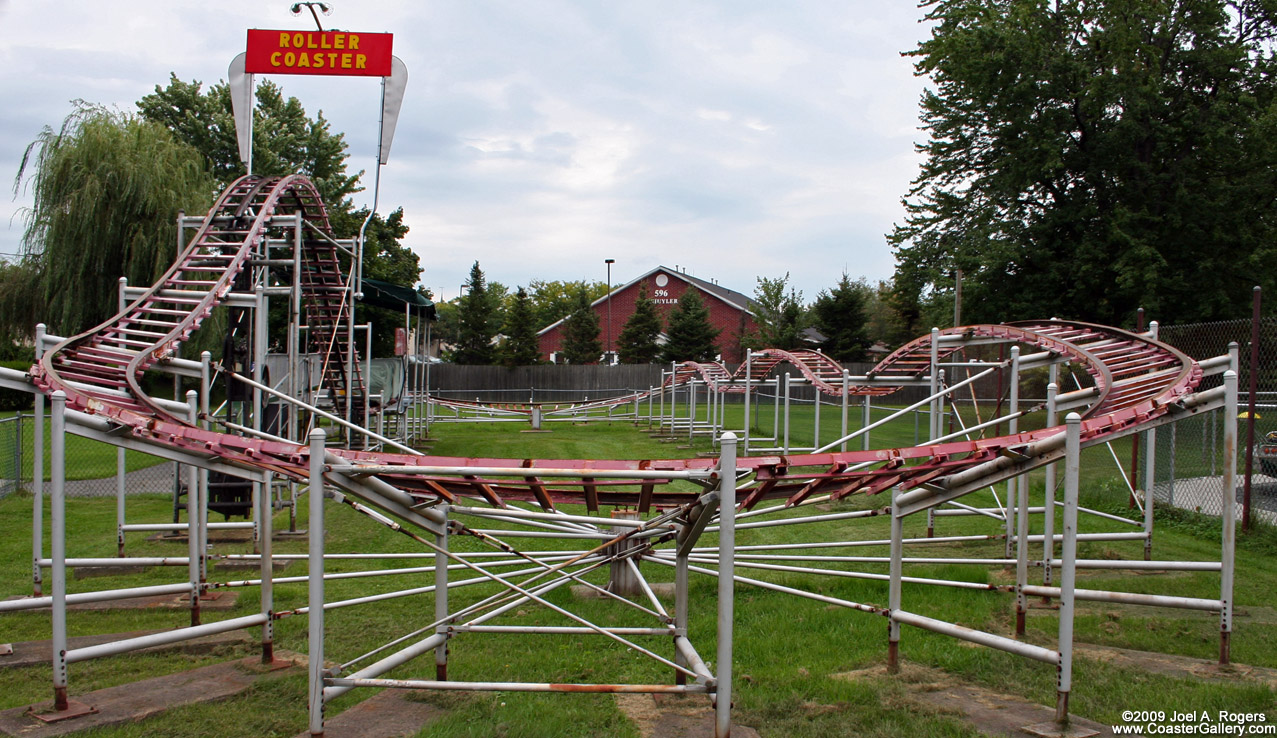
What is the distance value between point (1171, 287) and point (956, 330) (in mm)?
18776

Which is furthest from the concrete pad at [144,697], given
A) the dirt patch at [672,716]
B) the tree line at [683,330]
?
the tree line at [683,330]

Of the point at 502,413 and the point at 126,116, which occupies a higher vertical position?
the point at 126,116

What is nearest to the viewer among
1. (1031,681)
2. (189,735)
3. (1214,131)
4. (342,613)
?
(189,735)

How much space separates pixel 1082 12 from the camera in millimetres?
26125

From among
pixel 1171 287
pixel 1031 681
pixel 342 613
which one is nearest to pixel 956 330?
pixel 1031 681

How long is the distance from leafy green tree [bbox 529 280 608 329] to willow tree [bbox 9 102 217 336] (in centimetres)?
5401

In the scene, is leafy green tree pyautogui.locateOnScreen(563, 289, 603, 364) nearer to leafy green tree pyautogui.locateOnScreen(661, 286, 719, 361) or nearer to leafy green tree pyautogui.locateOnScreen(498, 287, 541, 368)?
leafy green tree pyautogui.locateOnScreen(498, 287, 541, 368)

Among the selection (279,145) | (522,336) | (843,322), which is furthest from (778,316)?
(279,145)

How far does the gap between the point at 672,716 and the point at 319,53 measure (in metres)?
13.2

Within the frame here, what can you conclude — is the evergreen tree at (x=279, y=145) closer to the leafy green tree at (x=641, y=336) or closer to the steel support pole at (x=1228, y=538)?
the leafy green tree at (x=641, y=336)

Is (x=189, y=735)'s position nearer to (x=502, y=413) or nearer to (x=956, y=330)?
(x=956, y=330)

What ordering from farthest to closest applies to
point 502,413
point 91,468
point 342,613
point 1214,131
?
point 502,413 → point 1214,131 → point 91,468 → point 342,613

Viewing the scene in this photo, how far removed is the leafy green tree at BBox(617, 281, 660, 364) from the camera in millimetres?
50938

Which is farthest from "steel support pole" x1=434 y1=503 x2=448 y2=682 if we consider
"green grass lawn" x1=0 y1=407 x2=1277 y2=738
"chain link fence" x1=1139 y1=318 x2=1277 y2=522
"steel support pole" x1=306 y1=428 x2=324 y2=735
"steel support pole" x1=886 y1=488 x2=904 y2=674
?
"chain link fence" x1=1139 y1=318 x2=1277 y2=522
